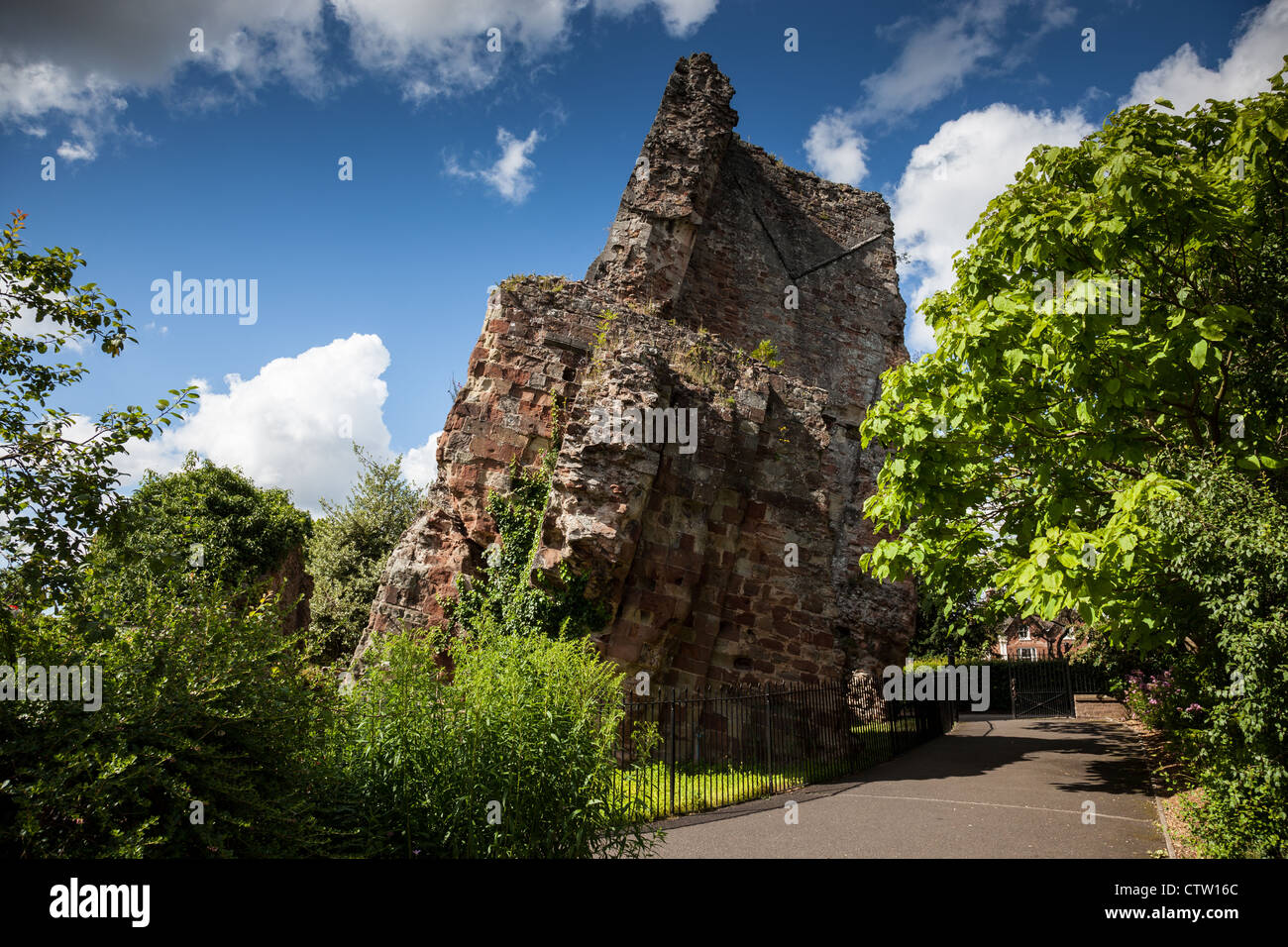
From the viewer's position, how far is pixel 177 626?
4133 mm

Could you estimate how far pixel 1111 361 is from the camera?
291 inches

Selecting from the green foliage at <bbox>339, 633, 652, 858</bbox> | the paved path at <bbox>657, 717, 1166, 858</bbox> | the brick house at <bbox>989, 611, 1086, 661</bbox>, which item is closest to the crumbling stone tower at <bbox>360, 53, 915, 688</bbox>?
the paved path at <bbox>657, 717, 1166, 858</bbox>

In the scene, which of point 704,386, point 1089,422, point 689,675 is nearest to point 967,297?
point 1089,422

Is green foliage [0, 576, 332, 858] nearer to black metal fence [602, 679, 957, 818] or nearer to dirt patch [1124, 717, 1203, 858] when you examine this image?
black metal fence [602, 679, 957, 818]

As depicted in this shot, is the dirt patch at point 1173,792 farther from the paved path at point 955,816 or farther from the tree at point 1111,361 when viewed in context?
the tree at point 1111,361

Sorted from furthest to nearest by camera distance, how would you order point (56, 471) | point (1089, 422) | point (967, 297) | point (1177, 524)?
1. point (967, 297)
2. point (1089, 422)
3. point (1177, 524)
4. point (56, 471)

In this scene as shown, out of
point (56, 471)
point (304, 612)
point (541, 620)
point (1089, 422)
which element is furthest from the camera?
point (304, 612)

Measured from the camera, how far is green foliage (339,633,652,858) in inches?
193

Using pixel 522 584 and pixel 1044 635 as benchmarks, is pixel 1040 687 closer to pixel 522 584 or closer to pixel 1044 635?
pixel 1044 635

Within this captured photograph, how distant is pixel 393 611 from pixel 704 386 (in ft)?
20.0

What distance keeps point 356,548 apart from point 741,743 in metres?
18.4

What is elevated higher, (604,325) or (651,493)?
(604,325)

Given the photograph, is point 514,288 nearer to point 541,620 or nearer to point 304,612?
point 541,620

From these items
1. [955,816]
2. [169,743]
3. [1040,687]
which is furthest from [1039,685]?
[169,743]
